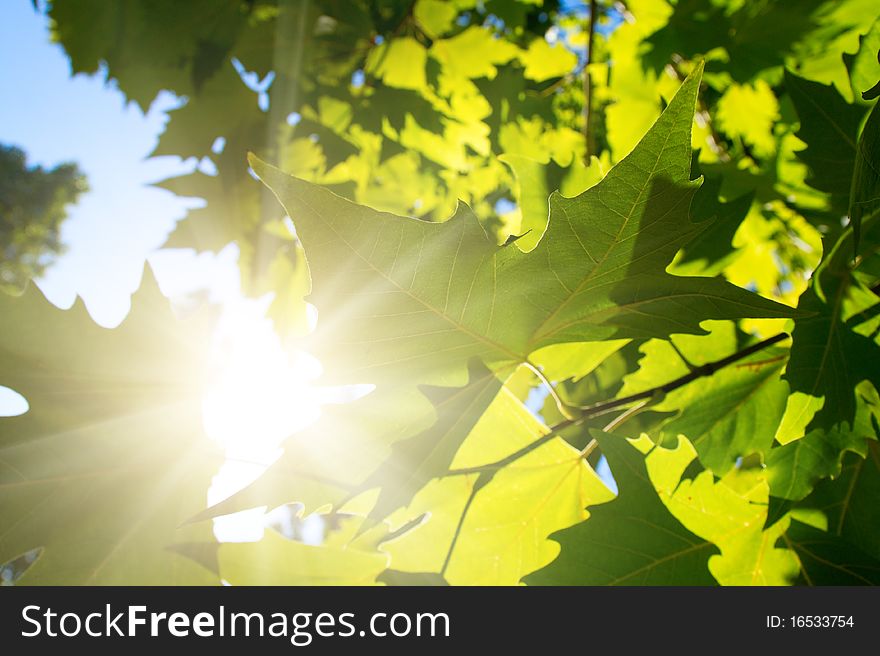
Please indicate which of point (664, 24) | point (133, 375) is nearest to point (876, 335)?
point (133, 375)

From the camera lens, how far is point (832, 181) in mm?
792

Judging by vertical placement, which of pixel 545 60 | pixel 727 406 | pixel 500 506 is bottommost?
pixel 500 506

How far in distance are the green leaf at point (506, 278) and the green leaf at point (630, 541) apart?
21 cm

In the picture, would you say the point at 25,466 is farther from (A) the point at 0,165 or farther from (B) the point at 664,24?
(A) the point at 0,165

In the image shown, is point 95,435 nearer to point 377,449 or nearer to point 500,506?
point 377,449

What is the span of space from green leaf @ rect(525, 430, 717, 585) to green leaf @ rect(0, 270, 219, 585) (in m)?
0.48

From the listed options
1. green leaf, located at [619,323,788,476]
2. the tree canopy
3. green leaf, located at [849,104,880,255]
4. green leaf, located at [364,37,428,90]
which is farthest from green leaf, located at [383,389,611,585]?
green leaf, located at [364,37,428,90]

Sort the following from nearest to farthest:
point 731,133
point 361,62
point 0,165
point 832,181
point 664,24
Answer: point 832,181 → point 664,24 → point 731,133 → point 361,62 → point 0,165

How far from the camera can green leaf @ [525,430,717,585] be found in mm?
787

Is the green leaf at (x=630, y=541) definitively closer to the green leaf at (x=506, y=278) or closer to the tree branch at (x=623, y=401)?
the tree branch at (x=623, y=401)

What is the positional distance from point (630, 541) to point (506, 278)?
41 cm

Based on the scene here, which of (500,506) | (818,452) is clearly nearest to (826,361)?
(818,452)

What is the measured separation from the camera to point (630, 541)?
2.62 feet

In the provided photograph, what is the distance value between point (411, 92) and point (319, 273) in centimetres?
159
